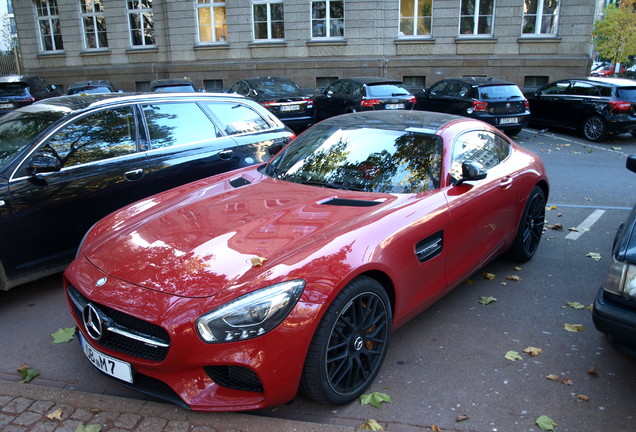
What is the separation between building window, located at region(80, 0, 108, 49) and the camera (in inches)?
942

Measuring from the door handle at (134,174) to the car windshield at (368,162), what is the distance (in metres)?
1.39

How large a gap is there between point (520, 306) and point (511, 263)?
3.10 ft

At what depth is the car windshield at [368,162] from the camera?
3.74 metres

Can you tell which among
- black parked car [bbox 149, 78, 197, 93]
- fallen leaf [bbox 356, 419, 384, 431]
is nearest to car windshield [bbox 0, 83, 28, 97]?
black parked car [bbox 149, 78, 197, 93]

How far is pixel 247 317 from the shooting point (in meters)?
2.51

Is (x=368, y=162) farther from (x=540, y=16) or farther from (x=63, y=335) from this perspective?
(x=540, y=16)

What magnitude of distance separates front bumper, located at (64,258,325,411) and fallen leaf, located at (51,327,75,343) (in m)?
1.24

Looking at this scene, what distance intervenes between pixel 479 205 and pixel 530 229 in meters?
1.30

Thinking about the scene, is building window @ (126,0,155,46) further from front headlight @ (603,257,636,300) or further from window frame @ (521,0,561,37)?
front headlight @ (603,257,636,300)

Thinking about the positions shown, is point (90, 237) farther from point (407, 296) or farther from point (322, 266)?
point (407, 296)

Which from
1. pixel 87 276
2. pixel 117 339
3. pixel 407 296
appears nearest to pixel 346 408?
pixel 407 296

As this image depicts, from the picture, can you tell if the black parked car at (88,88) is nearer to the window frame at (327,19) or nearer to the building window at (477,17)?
the window frame at (327,19)

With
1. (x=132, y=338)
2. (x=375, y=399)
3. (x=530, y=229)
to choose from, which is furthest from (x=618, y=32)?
(x=132, y=338)

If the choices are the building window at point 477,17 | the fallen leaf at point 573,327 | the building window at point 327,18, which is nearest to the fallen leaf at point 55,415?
the fallen leaf at point 573,327
